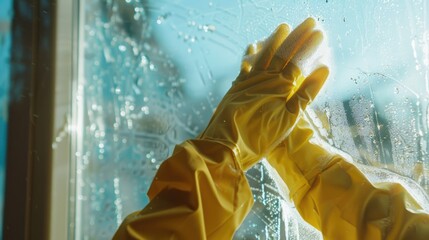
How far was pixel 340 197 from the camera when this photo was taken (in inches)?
30.2

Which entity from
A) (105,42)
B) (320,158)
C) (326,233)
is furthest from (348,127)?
(105,42)

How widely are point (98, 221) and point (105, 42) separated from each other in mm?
413

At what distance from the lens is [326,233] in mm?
773

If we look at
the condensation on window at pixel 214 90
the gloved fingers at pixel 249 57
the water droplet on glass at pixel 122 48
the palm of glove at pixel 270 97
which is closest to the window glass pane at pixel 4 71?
the condensation on window at pixel 214 90

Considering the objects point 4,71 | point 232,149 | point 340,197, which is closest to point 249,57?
point 232,149

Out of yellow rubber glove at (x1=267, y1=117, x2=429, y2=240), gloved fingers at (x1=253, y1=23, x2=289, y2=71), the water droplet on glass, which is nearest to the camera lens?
yellow rubber glove at (x1=267, y1=117, x2=429, y2=240)

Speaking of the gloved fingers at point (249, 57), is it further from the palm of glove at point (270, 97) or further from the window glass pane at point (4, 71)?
the window glass pane at point (4, 71)

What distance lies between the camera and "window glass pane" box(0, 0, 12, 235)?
32.1 inches

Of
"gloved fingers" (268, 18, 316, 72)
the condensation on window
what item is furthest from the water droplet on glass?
"gloved fingers" (268, 18, 316, 72)

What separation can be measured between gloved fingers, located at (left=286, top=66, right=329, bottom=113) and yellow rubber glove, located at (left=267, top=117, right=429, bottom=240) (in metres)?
0.05

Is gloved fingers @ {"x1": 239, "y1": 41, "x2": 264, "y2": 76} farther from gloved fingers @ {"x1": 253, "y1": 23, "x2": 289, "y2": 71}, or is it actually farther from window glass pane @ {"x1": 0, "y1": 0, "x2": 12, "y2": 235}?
window glass pane @ {"x1": 0, "y1": 0, "x2": 12, "y2": 235}

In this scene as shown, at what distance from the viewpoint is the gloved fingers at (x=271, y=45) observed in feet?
3.00

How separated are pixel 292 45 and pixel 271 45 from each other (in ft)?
0.16

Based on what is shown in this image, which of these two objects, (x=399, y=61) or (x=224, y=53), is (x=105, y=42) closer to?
(x=224, y=53)
